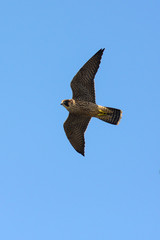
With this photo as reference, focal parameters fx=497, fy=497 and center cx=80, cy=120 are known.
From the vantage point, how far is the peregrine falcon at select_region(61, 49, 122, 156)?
16.4 m

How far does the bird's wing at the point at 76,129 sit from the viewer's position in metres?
17.3

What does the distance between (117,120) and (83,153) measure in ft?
5.40

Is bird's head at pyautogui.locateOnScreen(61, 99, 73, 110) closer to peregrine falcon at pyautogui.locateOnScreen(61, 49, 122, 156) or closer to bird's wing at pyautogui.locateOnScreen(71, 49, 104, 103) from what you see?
peregrine falcon at pyautogui.locateOnScreen(61, 49, 122, 156)

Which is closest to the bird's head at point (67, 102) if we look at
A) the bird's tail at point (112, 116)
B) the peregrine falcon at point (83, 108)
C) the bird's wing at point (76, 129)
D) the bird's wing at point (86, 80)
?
the peregrine falcon at point (83, 108)

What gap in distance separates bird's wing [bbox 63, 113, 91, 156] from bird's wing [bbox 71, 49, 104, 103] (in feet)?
2.78

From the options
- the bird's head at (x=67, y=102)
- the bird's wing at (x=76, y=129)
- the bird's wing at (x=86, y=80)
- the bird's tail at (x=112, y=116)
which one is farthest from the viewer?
the bird's wing at (x=76, y=129)

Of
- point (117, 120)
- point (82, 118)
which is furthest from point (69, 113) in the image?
point (117, 120)

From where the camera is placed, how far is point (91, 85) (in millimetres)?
16688

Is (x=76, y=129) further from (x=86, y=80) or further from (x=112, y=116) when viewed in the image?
(x=86, y=80)

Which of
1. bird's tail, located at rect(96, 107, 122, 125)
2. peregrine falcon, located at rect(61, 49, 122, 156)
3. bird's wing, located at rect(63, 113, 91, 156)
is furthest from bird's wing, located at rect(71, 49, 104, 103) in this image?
bird's wing, located at rect(63, 113, 91, 156)

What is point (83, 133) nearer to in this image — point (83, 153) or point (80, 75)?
point (83, 153)

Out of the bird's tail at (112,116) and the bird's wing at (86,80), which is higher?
the bird's wing at (86,80)

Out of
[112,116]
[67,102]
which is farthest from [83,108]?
[112,116]

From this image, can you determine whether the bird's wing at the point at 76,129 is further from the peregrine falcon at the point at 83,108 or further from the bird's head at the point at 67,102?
the bird's head at the point at 67,102
